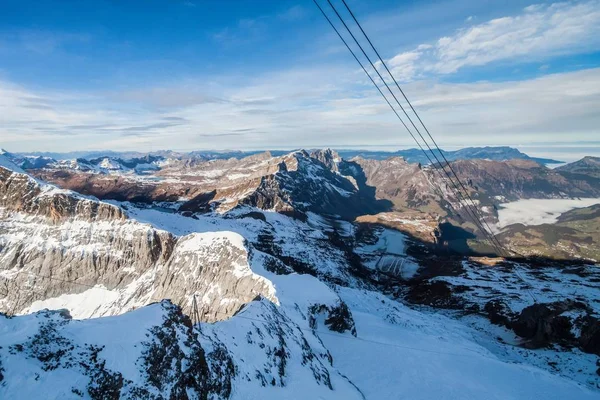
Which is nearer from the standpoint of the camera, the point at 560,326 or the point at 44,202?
the point at 560,326

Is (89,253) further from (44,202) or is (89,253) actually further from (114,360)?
(114,360)

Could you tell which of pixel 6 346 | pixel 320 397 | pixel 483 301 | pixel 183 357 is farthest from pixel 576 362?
pixel 6 346

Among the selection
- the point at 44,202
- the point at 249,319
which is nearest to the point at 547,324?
the point at 249,319

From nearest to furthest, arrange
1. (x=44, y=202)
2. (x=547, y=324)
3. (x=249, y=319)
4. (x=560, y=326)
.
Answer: (x=249, y=319) < (x=560, y=326) < (x=547, y=324) < (x=44, y=202)

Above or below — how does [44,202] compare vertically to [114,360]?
below

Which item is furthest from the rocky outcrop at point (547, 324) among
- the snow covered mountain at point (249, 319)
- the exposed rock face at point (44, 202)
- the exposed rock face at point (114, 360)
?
the exposed rock face at point (44, 202)

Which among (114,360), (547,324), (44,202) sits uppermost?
(114,360)

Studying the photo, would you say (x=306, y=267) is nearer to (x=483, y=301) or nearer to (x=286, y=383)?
(x=483, y=301)

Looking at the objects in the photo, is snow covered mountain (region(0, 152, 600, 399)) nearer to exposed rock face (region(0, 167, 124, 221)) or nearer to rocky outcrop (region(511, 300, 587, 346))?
rocky outcrop (region(511, 300, 587, 346))

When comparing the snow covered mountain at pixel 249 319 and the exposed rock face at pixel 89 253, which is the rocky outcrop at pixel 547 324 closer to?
the snow covered mountain at pixel 249 319
